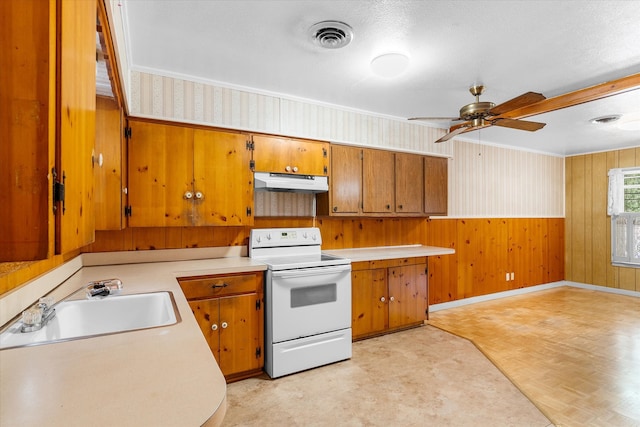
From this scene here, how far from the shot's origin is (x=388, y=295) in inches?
138

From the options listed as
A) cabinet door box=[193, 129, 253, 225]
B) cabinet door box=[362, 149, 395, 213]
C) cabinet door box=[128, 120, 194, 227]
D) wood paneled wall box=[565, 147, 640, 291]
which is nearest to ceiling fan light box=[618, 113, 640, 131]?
wood paneled wall box=[565, 147, 640, 291]

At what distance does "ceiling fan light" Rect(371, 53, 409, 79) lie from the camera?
2363 mm

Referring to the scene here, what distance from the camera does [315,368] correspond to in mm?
2785

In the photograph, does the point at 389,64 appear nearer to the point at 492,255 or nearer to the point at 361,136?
the point at 361,136

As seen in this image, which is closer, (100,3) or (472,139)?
(100,3)

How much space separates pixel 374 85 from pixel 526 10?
1279mm

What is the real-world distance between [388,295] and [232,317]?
1.71 m

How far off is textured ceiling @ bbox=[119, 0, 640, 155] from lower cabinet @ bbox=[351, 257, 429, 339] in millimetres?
1734

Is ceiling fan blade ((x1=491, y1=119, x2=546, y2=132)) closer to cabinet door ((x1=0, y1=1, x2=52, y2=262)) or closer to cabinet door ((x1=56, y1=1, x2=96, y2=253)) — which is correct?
cabinet door ((x1=56, y1=1, x2=96, y2=253))


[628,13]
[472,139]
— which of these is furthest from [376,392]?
[472,139]

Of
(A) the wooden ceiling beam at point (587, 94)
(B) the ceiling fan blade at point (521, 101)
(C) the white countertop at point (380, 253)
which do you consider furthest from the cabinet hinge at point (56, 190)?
(A) the wooden ceiling beam at point (587, 94)

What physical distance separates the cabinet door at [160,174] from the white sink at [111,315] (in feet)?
3.39

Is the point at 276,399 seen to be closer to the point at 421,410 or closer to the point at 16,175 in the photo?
the point at 421,410

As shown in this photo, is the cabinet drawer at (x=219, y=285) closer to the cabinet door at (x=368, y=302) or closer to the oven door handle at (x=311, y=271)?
the oven door handle at (x=311, y=271)
